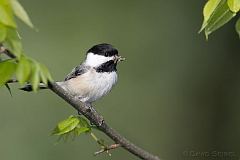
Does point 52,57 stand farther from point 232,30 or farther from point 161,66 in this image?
point 232,30

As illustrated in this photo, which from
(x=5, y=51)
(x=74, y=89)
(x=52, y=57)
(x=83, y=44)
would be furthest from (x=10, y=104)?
(x=5, y=51)

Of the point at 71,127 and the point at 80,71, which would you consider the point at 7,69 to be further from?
the point at 80,71

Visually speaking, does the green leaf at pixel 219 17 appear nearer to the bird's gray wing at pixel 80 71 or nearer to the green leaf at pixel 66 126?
the green leaf at pixel 66 126

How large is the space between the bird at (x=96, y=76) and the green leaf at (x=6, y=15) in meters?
1.78

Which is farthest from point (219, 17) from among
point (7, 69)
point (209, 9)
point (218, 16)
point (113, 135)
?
point (7, 69)

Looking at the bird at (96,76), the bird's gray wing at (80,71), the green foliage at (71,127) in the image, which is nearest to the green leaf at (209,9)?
the green foliage at (71,127)

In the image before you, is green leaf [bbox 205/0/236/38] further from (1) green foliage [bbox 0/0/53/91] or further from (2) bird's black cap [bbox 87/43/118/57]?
(2) bird's black cap [bbox 87/43/118/57]

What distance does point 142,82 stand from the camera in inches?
264

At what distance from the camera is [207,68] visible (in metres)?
6.09

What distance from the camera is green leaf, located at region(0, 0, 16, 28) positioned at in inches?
56.6

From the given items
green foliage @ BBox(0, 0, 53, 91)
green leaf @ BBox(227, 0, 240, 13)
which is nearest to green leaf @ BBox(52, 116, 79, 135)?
green foliage @ BBox(0, 0, 53, 91)

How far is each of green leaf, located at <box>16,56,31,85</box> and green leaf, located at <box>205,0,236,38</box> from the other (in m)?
0.74

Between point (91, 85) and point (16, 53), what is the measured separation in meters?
1.76

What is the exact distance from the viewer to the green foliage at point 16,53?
1.44 meters
